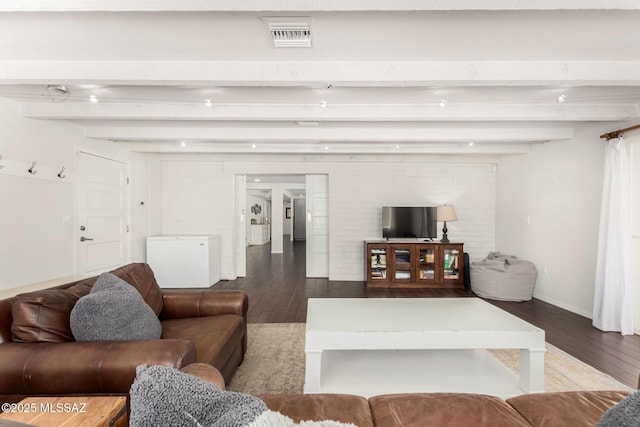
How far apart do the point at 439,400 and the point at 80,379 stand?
1.48m

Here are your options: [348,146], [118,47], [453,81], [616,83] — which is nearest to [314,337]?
[453,81]

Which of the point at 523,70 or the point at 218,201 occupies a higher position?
the point at 523,70

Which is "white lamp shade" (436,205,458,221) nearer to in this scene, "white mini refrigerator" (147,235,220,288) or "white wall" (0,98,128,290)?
"white mini refrigerator" (147,235,220,288)

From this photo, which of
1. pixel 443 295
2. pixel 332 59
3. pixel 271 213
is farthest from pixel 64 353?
pixel 271 213

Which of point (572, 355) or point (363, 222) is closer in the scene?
point (572, 355)

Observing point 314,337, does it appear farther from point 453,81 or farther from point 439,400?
point 453,81

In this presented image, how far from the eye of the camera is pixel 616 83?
8.24 ft

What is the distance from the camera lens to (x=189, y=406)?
26.0 inches

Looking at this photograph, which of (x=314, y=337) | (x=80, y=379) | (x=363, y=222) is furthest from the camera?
(x=363, y=222)

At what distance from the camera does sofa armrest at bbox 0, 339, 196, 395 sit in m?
1.39

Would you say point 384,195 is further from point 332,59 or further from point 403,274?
point 332,59

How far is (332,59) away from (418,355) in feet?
7.48

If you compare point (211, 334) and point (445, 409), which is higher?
point (445, 409)

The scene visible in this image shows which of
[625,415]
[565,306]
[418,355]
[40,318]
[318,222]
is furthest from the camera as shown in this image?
[318,222]
